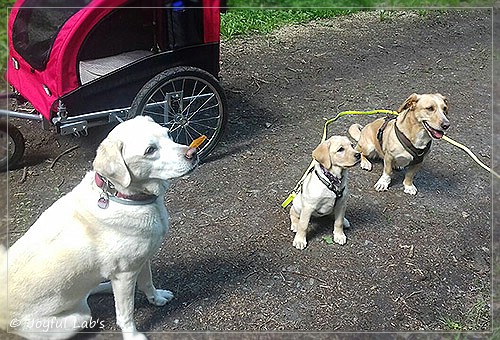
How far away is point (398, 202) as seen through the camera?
9.58 feet

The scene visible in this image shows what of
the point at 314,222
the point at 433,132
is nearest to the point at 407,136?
the point at 433,132

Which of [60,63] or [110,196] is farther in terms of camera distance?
[60,63]

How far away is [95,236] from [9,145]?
47.8 inches

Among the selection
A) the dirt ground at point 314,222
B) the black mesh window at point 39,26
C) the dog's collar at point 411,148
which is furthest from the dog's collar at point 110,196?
the dog's collar at point 411,148

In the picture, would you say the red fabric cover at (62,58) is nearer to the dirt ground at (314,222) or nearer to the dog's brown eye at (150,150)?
the dirt ground at (314,222)

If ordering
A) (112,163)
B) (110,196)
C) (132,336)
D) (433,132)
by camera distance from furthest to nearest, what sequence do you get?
(433,132), (132,336), (110,196), (112,163)

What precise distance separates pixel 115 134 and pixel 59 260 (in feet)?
1.44

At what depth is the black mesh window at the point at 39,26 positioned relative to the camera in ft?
8.18

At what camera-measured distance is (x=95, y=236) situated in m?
1.79

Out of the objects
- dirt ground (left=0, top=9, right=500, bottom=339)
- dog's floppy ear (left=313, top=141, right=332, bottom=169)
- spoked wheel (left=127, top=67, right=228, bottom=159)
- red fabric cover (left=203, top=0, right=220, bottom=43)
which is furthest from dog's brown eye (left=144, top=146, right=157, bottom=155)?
red fabric cover (left=203, top=0, right=220, bottom=43)

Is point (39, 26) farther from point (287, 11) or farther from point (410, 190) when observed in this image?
point (410, 190)

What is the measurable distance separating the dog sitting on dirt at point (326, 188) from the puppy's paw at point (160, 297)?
25.9 inches

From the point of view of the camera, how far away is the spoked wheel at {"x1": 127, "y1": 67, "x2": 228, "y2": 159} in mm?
2674

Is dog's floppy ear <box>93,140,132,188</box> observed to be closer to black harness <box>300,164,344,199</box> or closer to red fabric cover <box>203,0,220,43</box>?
black harness <box>300,164,344,199</box>
